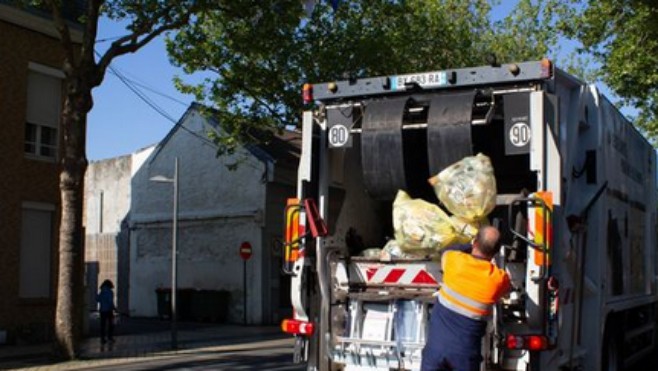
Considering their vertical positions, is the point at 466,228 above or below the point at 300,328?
above

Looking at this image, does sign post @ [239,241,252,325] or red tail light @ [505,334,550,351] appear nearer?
red tail light @ [505,334,550,351]

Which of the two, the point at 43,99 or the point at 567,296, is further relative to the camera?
the point at 43,99

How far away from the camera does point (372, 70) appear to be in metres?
19.6

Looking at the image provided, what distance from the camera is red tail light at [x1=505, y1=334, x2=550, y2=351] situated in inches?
239

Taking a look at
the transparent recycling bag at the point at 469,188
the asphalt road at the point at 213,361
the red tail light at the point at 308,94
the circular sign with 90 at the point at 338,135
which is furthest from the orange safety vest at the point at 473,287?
the asphalt road at the point at 213,361

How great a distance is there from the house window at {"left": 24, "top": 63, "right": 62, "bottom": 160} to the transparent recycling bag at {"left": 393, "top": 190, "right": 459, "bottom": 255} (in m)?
13.4

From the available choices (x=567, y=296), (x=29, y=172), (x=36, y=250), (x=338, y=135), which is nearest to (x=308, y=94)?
(x=338, y=135)

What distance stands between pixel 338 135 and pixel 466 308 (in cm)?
263

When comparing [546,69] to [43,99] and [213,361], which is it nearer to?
[213,361]

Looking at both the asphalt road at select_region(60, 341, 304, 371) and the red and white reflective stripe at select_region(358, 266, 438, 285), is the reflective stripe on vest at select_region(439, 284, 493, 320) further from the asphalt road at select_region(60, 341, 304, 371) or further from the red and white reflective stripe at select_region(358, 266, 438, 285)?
the asphalt road at select_region(60, 341, 304, 371)

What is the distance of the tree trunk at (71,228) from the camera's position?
14.0 m

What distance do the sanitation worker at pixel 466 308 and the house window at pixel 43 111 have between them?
14.8m

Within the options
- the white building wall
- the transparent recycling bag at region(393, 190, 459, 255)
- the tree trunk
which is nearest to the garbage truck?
the transparent recycling bag at region(393, 190, 459, 255)

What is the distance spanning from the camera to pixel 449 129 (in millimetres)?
6801
